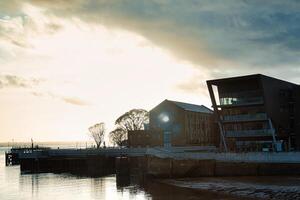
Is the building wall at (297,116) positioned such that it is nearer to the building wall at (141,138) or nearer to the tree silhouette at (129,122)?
the building wall at (141,138)

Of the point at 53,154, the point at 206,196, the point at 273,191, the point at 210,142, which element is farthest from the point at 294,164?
the point at 53,154

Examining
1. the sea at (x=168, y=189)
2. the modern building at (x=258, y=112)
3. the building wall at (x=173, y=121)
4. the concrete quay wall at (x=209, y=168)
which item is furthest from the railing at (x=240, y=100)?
the building wall at (x=173, y=121)

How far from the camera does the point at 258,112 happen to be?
7206cm

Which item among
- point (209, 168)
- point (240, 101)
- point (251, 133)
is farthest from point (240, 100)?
point (209, 168)

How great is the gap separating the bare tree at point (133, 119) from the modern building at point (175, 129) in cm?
1917

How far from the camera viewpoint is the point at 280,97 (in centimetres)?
7419

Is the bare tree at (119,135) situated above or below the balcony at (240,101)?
below

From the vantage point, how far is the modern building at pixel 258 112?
70625 millimetres

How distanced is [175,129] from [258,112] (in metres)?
28.3

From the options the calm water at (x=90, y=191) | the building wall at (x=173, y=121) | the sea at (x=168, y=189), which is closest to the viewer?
the sea at (x=168, y=189)

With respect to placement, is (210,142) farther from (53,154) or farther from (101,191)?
(101,191)

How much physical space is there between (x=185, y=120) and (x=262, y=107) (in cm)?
2749

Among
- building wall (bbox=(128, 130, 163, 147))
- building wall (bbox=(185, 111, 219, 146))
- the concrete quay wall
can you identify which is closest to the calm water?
the concrete quay wall

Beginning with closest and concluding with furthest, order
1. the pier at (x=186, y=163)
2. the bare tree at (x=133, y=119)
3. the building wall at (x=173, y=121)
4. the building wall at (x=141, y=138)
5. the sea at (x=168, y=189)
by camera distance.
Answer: the sea at (x=168, y=189) < the pier at (x=186, y=163) < the building wall at (x=173, y=121) < the building wall at (x=141, y=138) < the bare tree at (x=133, y=119)
